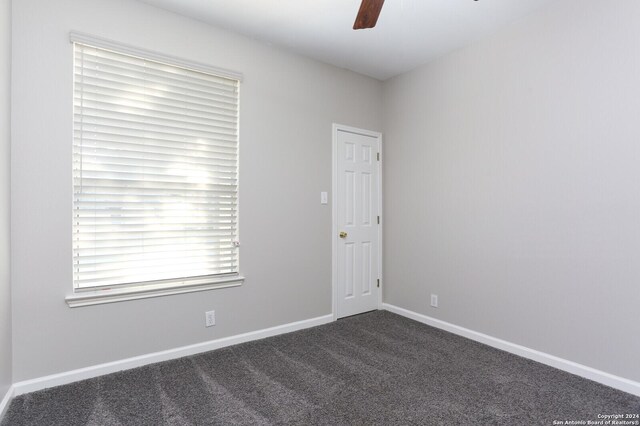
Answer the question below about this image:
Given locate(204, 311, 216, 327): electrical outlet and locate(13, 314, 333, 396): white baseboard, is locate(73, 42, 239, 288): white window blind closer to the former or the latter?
locate(204, 311, 216, 327): electrical outlet

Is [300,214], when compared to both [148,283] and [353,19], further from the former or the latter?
[353,19]

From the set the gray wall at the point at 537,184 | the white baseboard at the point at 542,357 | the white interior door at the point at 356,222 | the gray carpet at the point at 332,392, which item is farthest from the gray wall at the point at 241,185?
the white baseboard at the point at 542,357

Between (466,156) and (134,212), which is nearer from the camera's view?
(134,212)

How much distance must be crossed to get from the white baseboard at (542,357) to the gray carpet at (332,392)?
2.5 inches

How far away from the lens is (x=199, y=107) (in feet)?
9.39

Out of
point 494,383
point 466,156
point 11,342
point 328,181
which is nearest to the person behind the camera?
point 11,342

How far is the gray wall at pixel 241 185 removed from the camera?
2223mm

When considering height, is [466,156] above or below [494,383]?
above

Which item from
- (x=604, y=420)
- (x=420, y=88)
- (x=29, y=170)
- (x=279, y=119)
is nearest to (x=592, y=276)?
(x=604, y=420)

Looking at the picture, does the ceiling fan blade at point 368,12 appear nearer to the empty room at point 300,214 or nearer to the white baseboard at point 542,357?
the empty room at point 300,214

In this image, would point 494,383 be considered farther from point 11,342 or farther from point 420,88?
point 11,342

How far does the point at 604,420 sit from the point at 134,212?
3.23 meters

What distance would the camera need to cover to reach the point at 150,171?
264cm

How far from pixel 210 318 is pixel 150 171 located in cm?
128
